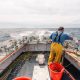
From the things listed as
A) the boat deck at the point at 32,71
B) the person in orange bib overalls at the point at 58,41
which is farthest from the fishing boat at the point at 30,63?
the person in orange bib overalls at the point at 58,41

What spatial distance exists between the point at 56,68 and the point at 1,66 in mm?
1897

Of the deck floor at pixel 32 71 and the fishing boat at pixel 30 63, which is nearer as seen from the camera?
the deck floor at pixel 32 71

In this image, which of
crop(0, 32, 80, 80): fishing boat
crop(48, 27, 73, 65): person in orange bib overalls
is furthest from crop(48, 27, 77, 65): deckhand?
crop(0, 32, 80, 80): fishing boat

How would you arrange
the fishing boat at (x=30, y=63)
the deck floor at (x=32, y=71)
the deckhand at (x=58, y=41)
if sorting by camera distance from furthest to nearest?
1. the deckhand at (x=58, y=41)
2. the fishing boat at (x=30, y=63)
3. the deck floor at (x=32, y=71)

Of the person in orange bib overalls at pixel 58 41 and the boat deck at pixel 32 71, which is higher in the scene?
the person in orange bib overalls at pixel 58 41

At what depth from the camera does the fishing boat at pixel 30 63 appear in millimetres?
4797

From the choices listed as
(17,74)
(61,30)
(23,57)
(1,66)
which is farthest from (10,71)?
(61,30)

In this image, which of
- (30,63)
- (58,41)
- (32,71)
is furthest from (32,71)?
(58,41)

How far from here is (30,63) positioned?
7246 millimetres

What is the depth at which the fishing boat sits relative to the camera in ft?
15.7

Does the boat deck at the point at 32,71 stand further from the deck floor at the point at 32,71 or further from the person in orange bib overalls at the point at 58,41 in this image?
the person in orange bib overalls at the point at 58,41

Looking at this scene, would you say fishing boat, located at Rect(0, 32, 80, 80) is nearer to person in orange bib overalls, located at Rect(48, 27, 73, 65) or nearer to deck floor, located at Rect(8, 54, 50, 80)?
deck floor, located at Rect(8, 54, 50, 80)

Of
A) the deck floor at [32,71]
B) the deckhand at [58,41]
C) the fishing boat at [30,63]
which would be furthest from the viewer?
the deckhand at [58,41]

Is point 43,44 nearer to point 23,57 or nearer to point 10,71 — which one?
point 23,57
